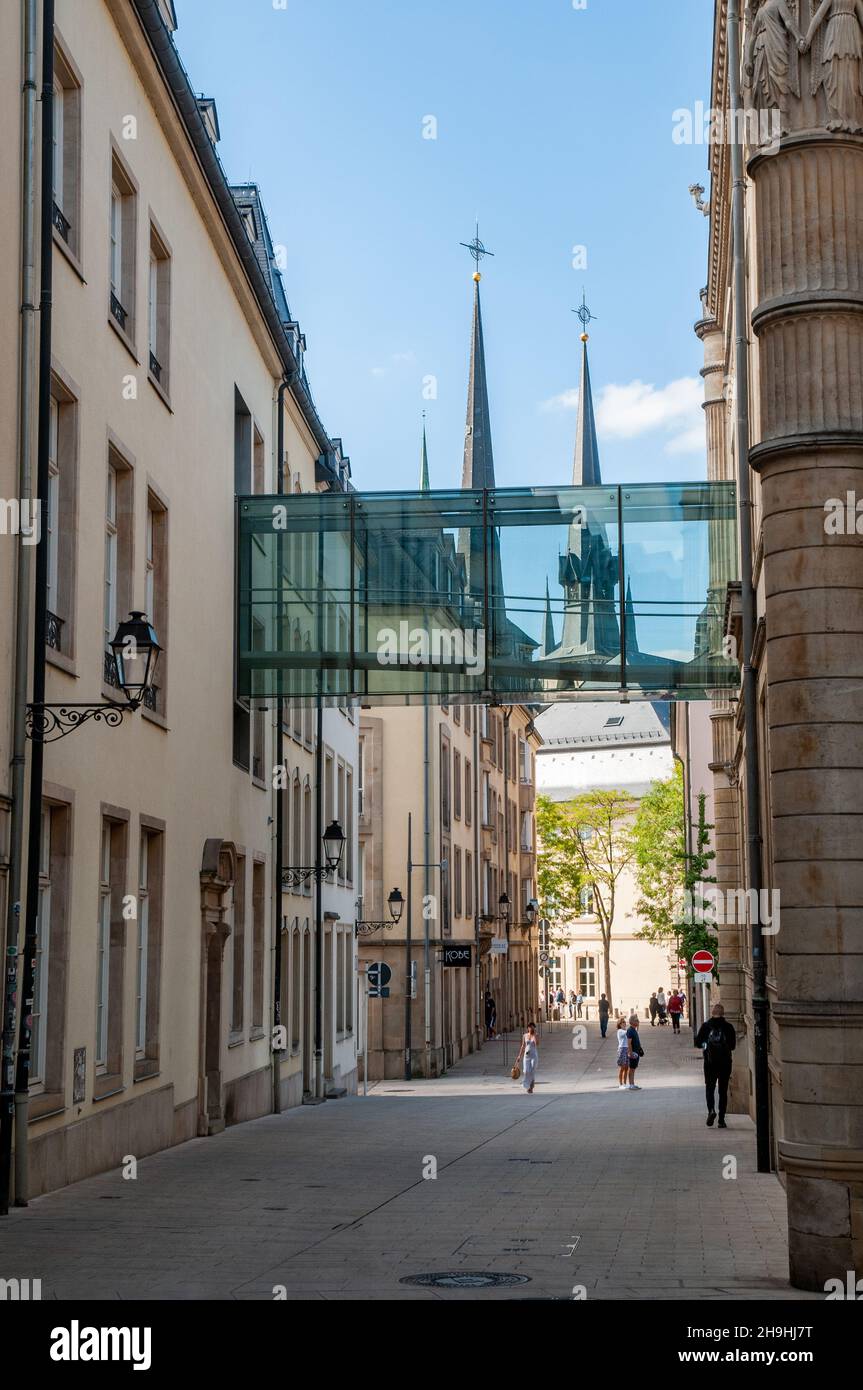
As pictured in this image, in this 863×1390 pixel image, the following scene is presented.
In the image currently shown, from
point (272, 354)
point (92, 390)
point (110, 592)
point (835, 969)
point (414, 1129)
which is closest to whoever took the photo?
point (835, 969)

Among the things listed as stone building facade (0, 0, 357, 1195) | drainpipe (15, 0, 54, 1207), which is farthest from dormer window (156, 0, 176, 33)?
drainpipe (15, 0, 54, 1207)

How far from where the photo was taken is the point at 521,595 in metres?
23.7

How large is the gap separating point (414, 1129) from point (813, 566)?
15886 mm

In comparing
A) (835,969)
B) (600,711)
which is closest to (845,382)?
(835,969)

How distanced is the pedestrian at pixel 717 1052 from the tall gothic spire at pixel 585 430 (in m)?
74.7

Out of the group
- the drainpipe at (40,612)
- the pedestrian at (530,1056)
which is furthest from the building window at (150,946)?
the pedestrian at (530,1056)

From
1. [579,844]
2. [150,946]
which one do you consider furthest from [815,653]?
[579,844]

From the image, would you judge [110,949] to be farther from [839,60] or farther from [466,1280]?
[839,60]

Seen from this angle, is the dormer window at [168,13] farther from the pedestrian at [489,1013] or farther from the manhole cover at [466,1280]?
the pedestrian at [489,1013]

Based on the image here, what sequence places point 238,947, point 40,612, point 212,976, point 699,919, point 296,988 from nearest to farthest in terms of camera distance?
point 40,612 < point 212,976 < point 238,947 < point 296,988 < point 699,919

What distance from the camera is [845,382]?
35.3ft

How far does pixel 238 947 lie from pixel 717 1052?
7.14m

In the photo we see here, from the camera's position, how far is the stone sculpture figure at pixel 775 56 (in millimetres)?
11055
